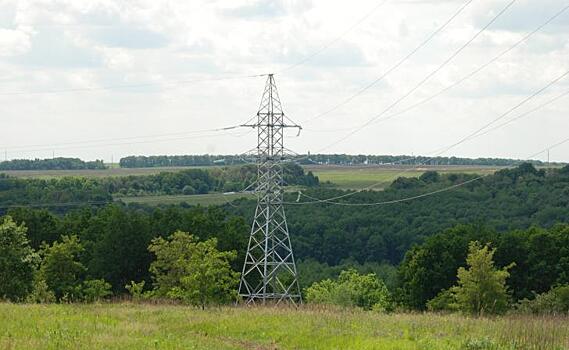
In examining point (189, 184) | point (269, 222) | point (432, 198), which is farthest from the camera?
point (189, 184)

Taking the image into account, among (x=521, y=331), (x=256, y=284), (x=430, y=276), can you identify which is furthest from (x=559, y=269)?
(x=521, y=331)

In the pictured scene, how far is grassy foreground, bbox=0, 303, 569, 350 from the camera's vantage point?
20.3m

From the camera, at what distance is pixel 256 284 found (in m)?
70.2

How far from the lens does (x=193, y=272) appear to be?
45594 millimetres

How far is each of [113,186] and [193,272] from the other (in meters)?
133

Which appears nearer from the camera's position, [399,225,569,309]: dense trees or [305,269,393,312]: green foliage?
[399,225,569,309]: dense trees

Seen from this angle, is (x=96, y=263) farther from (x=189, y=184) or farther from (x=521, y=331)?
(x=189, y=184)

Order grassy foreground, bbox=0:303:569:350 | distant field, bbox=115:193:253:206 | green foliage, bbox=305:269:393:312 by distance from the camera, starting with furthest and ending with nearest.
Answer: distant field, bbox=115:193:253:206, green foliage, bbox=305:269:393:312, grassy foreground, bbox=0:303:569:350

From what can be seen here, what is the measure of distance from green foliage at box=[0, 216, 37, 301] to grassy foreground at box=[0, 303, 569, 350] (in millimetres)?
9999

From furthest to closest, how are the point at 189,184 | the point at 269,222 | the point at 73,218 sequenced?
1. the point at 189,184
2. the point at 73,218
3. the point at 269,222

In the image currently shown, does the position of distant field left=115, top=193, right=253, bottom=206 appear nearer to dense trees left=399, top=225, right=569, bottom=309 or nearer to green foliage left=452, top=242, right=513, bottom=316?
dense trees left=399, top=225, right=569, bottom=309

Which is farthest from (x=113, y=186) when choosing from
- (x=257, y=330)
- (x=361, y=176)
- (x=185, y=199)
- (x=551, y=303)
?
(x=257, y=330)

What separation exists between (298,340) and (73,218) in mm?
61810

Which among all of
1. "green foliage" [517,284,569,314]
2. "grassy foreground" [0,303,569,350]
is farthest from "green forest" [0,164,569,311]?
"grassy foreground" [0,303,569,350]
